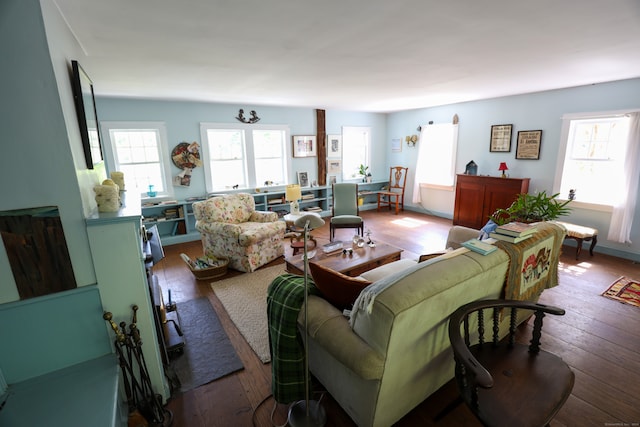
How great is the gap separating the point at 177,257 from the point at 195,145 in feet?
6.46

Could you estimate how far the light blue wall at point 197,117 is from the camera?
14.5 ft

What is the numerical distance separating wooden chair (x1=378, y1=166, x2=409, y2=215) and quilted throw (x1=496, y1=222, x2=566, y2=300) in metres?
Result: 4.36

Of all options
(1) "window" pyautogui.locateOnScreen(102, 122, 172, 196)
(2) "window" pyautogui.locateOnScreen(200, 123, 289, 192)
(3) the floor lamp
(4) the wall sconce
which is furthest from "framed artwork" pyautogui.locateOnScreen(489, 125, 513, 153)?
(1) "window" pyautogui.locateOnScreen(102, 122, 172, 196)

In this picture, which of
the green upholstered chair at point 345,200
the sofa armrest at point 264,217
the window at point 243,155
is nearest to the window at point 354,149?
the window at point 243,155

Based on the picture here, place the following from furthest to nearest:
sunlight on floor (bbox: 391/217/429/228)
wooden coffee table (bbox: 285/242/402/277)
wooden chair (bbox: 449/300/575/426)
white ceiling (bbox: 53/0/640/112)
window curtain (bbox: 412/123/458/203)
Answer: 1. window curtain (bbox: 412/123/458/203)
2. sunlight on floor (bbox: 391/217/429/228)
3. wooden coffee table (bbox: 285/242/402/277)
4. white ceiling (bbox: 53/0/640/112)
5. wooden chair (bbox: 449/300/575/426)

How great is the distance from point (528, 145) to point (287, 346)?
17.1ft

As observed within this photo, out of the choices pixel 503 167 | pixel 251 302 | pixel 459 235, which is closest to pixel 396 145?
pixel 503 167

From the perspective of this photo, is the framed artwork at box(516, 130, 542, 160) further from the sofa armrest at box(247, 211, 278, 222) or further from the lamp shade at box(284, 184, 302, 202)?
the sofa armrest at box(247, 211, 278, 222)

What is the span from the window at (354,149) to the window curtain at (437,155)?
51.6 inches

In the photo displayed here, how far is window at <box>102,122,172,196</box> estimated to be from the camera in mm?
4461

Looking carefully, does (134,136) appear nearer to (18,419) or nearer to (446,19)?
(18,419)

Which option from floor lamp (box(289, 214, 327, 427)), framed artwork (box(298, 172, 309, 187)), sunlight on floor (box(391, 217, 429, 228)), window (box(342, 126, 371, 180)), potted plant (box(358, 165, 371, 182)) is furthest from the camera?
potted plant (box(358, 165, 371, 182))

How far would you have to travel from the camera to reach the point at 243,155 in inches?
216

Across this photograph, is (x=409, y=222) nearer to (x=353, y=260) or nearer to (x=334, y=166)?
(x=334, y=166)
